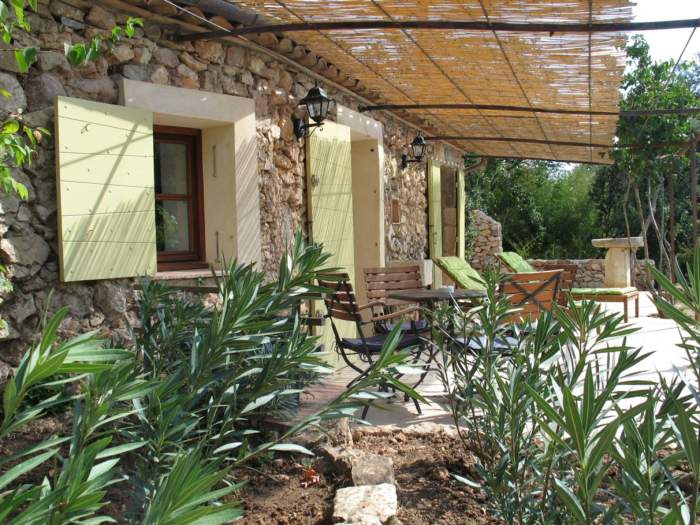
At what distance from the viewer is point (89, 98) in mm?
3564

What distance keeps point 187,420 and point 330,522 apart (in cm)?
73

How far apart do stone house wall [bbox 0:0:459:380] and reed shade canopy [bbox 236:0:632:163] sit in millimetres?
467

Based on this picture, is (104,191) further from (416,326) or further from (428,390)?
(428,390)

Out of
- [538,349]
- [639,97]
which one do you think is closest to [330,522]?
[538,349]

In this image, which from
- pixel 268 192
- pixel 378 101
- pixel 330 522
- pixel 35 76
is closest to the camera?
pixel 330 522

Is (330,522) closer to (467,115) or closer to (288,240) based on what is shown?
(288,240)

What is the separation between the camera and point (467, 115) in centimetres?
705

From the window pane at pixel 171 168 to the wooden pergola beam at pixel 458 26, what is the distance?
2.46 ft

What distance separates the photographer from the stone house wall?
10.6ft

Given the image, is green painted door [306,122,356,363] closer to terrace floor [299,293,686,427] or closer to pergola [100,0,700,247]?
pergola [100,0,700,247]

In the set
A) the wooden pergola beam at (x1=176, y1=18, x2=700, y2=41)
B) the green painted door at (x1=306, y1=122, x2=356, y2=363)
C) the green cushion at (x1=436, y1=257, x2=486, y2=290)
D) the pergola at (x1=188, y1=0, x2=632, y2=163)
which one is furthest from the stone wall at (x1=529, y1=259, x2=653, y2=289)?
the wooden pergola beam at (x1=176, y1=18, x2=700, y2=41)

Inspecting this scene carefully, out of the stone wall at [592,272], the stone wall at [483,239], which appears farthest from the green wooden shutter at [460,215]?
the stone wall at [592,272]

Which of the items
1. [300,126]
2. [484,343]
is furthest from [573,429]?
[300,126]

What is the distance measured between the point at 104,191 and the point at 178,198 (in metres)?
0.85
